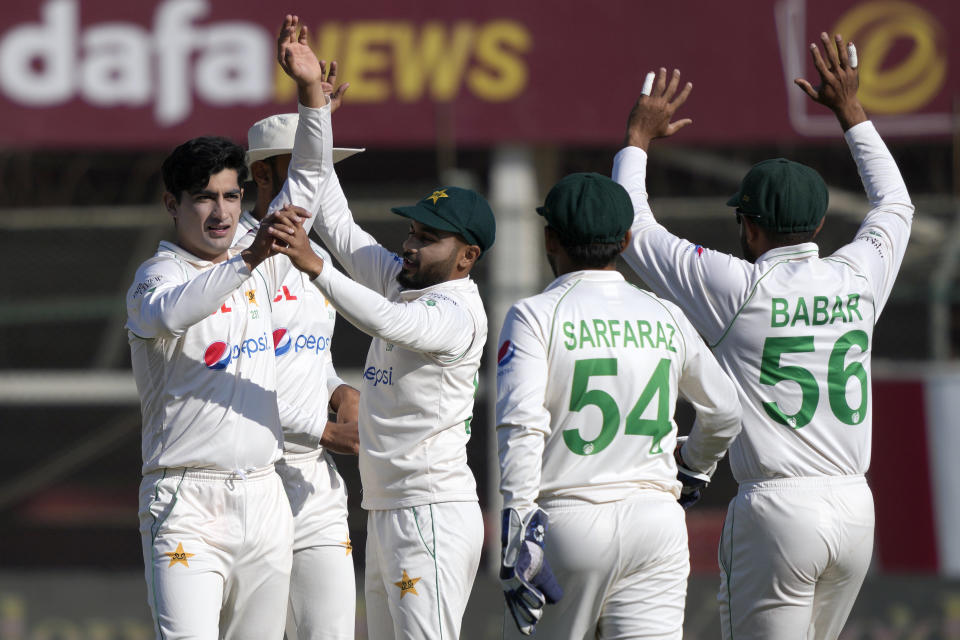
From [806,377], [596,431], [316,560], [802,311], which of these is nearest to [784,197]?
[802,311]

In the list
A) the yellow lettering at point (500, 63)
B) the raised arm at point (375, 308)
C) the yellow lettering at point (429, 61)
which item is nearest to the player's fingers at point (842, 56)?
the raised arm at point (375, 308)

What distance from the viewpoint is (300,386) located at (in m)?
4.85

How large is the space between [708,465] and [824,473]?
0.36 metres

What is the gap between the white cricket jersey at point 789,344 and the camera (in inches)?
167

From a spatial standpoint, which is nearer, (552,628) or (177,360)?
(552,628)

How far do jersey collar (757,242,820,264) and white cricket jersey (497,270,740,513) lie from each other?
628mm

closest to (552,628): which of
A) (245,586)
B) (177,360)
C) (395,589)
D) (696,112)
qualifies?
(395,589)

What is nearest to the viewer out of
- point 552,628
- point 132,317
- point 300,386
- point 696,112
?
point 552,628

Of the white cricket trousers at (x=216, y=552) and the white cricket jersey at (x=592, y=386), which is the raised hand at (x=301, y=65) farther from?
the white cricket trousers at (x=216, y=552)

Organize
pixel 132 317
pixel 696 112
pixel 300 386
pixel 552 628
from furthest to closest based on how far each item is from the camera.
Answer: pixel 696 112
pixel 300 386
pixel 132 317
pixel 552 628

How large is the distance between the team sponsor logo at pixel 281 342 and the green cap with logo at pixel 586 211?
1.34 m

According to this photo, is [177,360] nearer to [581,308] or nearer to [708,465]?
[581,308]

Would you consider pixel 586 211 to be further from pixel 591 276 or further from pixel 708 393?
pixel 708 393

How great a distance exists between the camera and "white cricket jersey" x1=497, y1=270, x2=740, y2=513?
12.1ft
